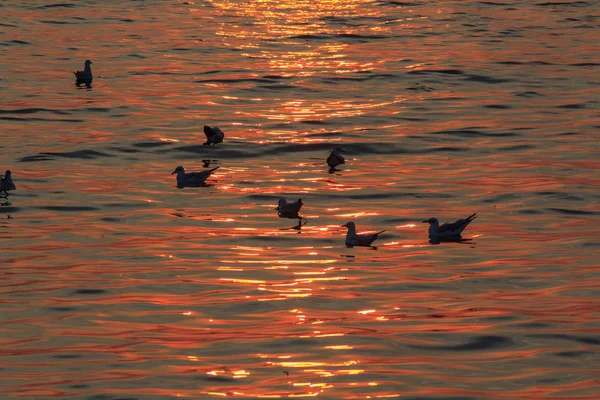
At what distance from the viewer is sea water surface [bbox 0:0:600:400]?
1480cm

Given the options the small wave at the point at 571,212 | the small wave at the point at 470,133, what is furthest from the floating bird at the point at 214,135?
the small wave at the point at 571,212

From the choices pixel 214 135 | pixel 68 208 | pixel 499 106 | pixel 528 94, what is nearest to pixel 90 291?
pixel 68 208

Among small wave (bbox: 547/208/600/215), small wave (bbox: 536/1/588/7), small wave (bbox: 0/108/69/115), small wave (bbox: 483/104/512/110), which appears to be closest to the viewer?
small wave (bbox: 547/208/600/215)

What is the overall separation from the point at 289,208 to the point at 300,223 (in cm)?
44

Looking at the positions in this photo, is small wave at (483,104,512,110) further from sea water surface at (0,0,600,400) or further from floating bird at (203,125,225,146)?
floating bird at (203,125,225,146)

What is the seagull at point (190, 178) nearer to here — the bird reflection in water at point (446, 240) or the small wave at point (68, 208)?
the small wave at point (68, 208)

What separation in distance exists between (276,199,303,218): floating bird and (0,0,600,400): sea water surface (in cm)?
26

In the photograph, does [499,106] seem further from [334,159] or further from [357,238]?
[357,238]

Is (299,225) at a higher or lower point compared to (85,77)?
lower

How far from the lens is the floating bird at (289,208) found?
2278cm

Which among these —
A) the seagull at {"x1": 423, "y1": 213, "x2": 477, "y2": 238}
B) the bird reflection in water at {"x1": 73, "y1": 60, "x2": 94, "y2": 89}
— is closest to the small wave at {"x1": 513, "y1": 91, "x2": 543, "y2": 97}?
the bird reflection in water at {"x1": 73, "y1": 60, "x2": 94, "y2": 89}

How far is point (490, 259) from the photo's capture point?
20078 millimetres

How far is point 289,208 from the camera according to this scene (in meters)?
22.8

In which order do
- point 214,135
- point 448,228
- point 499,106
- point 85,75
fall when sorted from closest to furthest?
point 448,228, point 214,135, point 499,106, point 85,75
